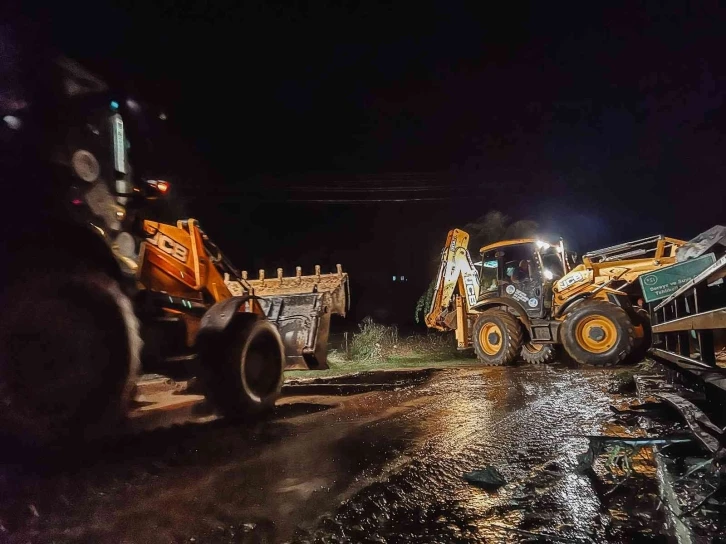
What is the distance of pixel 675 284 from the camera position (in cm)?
507

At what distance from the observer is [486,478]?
3.23 m

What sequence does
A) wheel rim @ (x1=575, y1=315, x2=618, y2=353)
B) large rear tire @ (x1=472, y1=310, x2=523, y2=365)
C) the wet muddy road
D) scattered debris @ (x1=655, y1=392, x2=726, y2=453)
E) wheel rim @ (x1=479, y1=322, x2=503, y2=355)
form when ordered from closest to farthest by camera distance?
the wet muddy road < scattered debris @ (x1=655, y1=392, x2=726, y2=453) < wheel rim @ (x1=575, y1=315, x2=618, y2=353) < large rear tire @ (x1=472, y1=310, x2=523, y2=365) < wheel rim @ (x1=479, y1=322, x2=503, y2=355)

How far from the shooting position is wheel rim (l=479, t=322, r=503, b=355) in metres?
12.0

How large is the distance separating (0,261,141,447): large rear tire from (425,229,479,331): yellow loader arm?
11015 millimetres

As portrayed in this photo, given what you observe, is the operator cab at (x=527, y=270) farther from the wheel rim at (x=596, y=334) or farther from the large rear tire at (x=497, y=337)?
the wheel rim at (x=596, y=334)

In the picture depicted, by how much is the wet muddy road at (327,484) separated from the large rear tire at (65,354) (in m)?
0.39

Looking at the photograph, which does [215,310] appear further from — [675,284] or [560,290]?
[560,290]

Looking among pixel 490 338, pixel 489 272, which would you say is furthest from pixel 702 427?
pixel 489 272

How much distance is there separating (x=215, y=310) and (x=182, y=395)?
2506 mm

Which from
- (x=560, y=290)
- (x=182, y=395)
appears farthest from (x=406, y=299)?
(x=182, y=395)

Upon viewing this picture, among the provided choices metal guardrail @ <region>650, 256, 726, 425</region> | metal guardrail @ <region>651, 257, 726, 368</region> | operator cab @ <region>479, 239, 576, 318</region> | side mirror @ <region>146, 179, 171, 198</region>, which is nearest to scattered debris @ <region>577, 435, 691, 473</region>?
metal guardrail @ <region>650, 256, 726, 425</region>

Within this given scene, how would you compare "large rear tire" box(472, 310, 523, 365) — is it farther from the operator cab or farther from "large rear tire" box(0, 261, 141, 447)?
"large rear tire" box(0, 261, 141, 447)

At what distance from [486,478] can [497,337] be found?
923 centimetres

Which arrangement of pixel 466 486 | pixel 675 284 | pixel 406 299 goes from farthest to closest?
pixel 406 299
pixel 675 284
pixel 466 486
